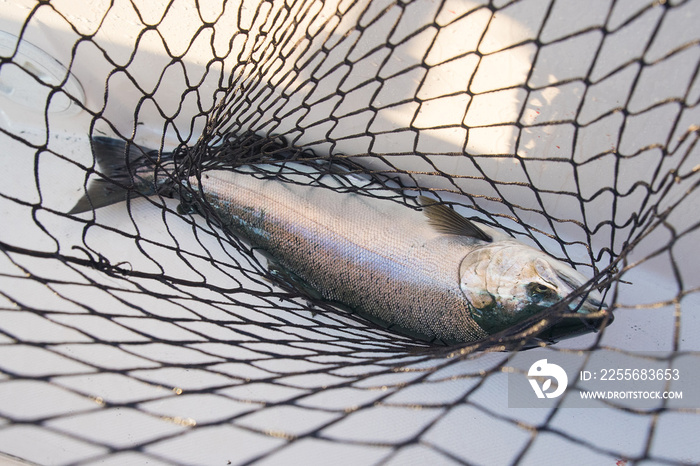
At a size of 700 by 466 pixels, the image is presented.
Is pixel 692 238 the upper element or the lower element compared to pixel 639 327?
upper

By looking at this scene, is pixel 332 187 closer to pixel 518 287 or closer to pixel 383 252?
pixel 383 252

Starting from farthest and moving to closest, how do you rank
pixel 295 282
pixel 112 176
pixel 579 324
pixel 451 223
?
1. pixel 112 176
2. pixel 295 282
3. pixel 451 223
4. pixel 579 324

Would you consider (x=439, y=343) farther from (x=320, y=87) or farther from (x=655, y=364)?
(x=320, y=87)

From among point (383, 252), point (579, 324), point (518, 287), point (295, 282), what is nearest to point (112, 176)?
point (295, 282)

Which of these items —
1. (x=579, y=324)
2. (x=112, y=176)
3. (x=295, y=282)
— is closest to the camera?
(x=579, y=324)

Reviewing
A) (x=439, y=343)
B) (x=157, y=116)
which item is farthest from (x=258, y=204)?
(x=439, y=343)

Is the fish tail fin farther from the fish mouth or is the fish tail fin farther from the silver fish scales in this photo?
the fish mouth
